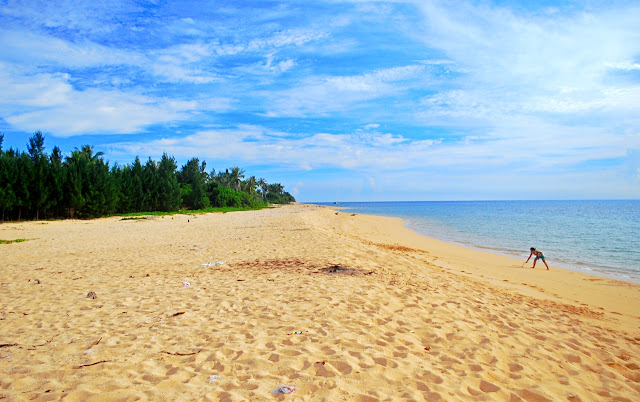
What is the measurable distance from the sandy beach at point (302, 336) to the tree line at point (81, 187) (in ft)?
87.7

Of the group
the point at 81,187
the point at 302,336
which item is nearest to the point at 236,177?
the point at 81,187

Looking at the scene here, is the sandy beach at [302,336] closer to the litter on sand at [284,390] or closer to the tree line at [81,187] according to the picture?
the litter on sand at [284,390]

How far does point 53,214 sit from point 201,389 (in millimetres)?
38077

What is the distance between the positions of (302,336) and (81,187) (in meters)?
36.4

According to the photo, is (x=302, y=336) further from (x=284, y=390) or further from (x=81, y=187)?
(x=81, y=187)

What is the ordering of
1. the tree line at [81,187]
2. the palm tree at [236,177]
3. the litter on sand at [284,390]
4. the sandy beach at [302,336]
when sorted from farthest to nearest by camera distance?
the palm tree at [236,177], the tree line at [81,187], the sandy beach at [302,336], the litter on sand at [284,390]

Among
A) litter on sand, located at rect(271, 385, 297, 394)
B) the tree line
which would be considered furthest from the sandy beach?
the tree line

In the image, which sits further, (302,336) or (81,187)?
(81,187)

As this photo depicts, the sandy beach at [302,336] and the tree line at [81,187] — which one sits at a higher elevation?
the tree line at [81,187]

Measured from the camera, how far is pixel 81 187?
109ft

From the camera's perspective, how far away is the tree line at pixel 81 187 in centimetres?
2978

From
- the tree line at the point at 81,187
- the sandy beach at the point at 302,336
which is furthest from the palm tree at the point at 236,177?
the sandy beach at the point at 302,336

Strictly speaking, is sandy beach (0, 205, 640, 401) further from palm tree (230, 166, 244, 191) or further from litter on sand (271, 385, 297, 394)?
palm tree (230, 166, 244, 191)

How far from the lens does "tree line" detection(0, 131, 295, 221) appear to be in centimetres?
2978
